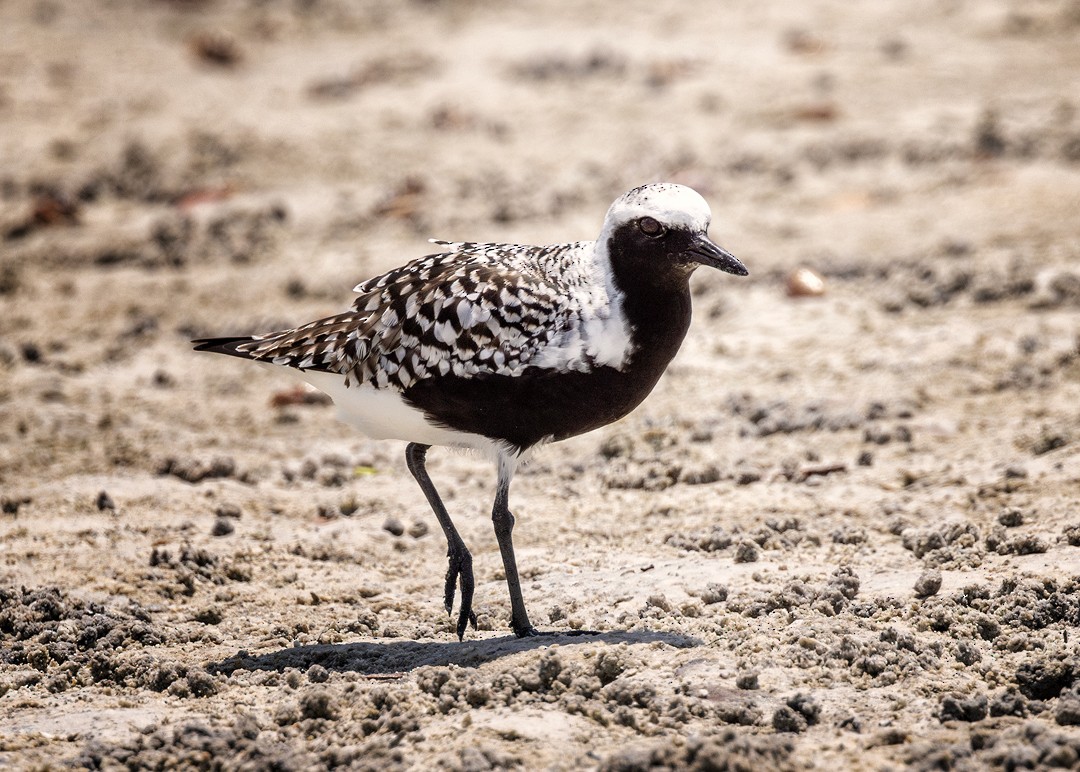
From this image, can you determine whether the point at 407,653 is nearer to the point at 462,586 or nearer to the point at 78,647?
the point at 462,586

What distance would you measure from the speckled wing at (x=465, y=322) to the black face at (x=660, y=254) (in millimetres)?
163

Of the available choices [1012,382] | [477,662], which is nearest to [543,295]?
[477,662]

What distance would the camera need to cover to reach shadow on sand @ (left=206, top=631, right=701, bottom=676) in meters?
5.18

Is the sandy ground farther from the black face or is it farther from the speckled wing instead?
the black face

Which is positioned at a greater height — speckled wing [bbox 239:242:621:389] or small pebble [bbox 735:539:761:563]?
speckled wing [bbox 239:242:621:389]

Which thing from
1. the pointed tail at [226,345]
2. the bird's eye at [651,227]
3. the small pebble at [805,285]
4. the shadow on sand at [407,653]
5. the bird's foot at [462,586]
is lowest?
the shadow on sand at [407,653]

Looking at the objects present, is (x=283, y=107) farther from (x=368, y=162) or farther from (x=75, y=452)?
(x=75, y=452)

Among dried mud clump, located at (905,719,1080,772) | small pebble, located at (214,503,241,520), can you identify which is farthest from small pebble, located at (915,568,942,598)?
small pebble, located at (214,503,241,520)

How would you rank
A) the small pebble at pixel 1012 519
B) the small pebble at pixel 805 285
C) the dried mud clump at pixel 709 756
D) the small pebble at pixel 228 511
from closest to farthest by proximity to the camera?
the dried mud clump at pixel 709 756 < the small pebble at pixel 1012 519 < the small pebble at pixel 228 511 < the small pebble at pixel 805 285

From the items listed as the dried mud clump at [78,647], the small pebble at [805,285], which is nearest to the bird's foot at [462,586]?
A: the dried mud clump at [78,647]

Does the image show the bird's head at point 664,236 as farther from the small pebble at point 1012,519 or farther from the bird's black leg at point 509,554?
the small pebble at point 1012,519

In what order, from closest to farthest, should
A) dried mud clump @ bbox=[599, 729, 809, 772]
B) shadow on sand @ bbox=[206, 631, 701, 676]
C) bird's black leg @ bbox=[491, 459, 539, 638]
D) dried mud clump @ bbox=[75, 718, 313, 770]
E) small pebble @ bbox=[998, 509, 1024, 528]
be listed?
dried mud clump @ bbox=[599, 729, 809, 772], dried mud clump @ bbox=[75, 718, 313, 770], shadow on sand @ bbox=[206, 631, 701, 676], bird's black leg @ bbox=[491, 459, 539, 638], small pebble @ bbox=[998, 509, 1024, 528]

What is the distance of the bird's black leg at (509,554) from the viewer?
5.45m

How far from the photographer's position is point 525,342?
211 inches
